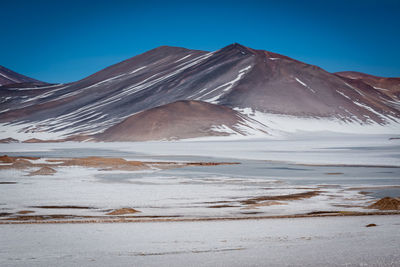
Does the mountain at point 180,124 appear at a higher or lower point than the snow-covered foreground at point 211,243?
higher

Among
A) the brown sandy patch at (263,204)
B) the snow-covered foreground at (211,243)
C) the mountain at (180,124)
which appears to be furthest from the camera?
the mountain at (180,124)

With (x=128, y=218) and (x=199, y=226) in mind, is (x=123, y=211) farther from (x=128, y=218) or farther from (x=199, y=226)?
(x=199, y=226)

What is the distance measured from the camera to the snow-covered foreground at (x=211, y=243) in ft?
24.3

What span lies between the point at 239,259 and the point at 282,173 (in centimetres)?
1846

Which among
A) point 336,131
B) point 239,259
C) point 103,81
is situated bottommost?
point 239,259

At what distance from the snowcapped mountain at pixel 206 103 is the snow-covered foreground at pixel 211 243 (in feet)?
287

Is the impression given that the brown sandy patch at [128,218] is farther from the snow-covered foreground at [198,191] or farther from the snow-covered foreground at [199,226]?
the snow-covered foreground at [198,191]

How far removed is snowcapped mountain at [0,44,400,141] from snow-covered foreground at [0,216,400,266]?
87513 millimetres

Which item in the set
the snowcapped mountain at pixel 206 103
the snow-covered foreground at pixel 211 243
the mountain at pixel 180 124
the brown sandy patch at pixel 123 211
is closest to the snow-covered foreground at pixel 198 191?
the brown sandy patch at pixel 123 211

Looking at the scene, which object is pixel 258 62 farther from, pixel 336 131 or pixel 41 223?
pixel 41 223

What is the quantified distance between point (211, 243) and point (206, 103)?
10927 cm

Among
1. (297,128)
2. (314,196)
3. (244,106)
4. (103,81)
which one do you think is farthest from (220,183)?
(103,81)

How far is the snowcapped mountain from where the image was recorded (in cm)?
10738

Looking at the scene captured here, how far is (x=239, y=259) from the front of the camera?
7480mm
